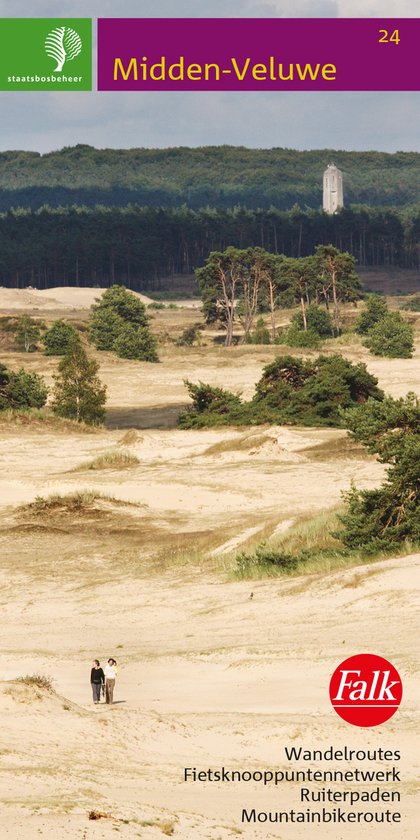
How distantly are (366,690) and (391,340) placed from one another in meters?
70.0

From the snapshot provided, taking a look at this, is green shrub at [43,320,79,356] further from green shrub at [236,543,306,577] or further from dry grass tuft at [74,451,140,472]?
green shrub at [236,543,306,577]

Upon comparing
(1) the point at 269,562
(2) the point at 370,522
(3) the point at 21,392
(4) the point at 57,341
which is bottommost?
(1) the point at 269,562

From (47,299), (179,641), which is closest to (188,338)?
(47,299)

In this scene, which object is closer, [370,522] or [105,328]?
[370,522]

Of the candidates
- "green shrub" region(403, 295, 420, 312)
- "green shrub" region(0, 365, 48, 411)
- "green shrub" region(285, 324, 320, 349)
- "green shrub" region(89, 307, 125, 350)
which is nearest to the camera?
"green shrub" region(0, 365, 48, 411)

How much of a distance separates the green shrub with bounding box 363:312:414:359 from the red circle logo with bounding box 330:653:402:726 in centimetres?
6794

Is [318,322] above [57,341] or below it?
above

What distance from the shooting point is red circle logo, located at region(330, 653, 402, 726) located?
15266 mm

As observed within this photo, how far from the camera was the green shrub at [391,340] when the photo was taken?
84812mm

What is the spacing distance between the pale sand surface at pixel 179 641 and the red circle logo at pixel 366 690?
19 centimetres

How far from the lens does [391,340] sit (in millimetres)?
85438

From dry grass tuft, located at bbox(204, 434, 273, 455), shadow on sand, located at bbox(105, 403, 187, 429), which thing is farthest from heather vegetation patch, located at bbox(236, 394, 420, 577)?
shadow on sand, located at bbox(105, 403, 187, 429)

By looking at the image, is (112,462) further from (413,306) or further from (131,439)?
(413,306)

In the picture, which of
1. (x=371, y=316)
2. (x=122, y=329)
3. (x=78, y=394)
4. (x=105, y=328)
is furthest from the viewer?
(x=371, y=316)
